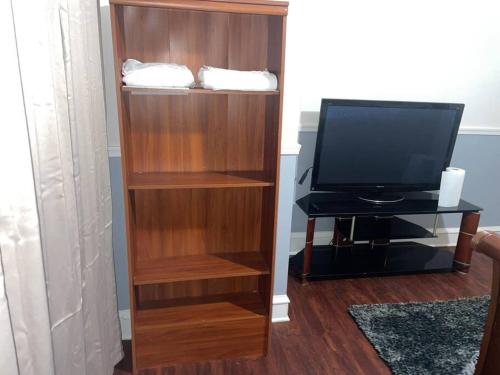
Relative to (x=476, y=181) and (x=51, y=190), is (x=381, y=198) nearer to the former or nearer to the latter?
(x=476, y=181)

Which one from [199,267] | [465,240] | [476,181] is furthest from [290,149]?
[476,181]

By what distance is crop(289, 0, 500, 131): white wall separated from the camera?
2625 millimetres

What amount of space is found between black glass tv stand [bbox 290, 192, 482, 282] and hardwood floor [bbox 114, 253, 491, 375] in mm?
76

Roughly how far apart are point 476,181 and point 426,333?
1.61 meters

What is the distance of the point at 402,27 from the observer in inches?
107

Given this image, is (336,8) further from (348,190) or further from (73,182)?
(73,182)

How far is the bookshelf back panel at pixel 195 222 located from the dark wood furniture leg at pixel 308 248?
1.75 ft

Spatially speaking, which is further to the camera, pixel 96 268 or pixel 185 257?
pixel 185 257

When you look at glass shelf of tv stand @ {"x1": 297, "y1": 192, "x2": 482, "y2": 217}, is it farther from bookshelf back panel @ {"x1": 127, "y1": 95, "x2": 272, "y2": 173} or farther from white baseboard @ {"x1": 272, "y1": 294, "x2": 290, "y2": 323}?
bookshelf back panel @ {"x1": 127, "y1": 95, "x2": 272, "y2": 173}

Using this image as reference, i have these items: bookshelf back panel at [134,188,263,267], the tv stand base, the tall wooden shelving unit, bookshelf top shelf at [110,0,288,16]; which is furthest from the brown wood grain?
bookshelf top shelf at [110,0,288,16]

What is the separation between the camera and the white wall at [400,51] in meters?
2.62

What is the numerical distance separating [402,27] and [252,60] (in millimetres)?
1466

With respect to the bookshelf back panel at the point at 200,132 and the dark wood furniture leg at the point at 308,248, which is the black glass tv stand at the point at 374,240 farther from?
the bookshelf back panel at the point at 200,132

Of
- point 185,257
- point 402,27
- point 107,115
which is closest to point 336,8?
point 402,27
